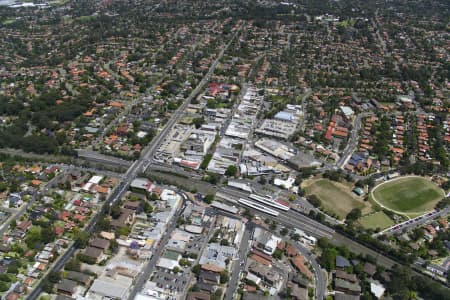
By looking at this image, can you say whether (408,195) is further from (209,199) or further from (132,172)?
(132,172)

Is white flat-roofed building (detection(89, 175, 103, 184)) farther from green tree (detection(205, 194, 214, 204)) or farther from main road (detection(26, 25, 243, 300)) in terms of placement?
green tree (detection(205, 194, 214, 204))

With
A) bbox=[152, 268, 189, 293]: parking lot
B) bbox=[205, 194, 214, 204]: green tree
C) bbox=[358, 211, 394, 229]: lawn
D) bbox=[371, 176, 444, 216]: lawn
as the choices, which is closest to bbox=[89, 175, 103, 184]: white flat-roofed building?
bbox=[205, 194, 214, 204]: green tree

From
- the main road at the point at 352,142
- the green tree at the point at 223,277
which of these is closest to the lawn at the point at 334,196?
the main road at the point at 352,142

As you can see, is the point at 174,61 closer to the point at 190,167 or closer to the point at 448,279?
the point at 190,167

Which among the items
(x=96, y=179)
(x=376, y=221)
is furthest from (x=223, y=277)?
(x=96, y=179)

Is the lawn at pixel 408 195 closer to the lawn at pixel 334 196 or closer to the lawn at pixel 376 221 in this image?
the lawn at pixel 376 221

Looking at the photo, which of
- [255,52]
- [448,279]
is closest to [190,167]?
[448,279]
